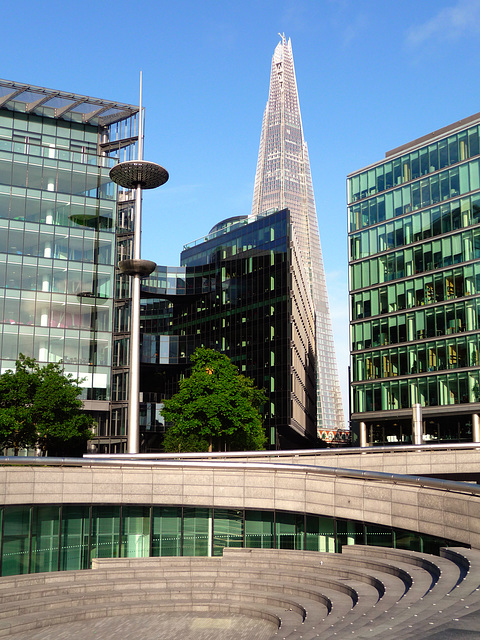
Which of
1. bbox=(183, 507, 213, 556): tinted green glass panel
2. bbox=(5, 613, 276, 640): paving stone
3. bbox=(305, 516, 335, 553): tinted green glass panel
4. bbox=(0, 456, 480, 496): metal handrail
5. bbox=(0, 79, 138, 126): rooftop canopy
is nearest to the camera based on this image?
bbox=(5, 613, 276, 640): paving stone

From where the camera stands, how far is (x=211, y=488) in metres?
32.1

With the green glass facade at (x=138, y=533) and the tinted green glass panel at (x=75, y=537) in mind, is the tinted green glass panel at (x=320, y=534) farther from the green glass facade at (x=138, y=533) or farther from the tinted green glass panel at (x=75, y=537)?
the tinted green glass panel at (x=75, y=537)

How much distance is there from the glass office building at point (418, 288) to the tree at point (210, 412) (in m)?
17.7

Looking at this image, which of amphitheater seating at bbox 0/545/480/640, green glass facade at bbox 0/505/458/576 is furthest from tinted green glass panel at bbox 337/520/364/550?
amphitheater seating at bbox 0/545/480/640

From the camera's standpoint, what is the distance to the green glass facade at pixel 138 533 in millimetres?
30234

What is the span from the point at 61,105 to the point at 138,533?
53.2 meters

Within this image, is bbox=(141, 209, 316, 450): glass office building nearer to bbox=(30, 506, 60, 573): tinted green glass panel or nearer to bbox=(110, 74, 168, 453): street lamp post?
bbox=(110, 74, 168, 453): street lamp post

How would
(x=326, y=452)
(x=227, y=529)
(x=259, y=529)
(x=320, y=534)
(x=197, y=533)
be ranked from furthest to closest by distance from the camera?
(x=326, y=452) → (x=197, y=533) → (x=227, y=529) → (x=259, y=529) → (x=320, y=534)

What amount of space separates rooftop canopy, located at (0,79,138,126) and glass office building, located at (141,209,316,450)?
3341 centimetres

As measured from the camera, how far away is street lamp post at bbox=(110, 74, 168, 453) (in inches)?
1468

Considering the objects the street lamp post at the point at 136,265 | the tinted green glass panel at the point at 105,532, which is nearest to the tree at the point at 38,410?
the street lamp post at the point at 136,265

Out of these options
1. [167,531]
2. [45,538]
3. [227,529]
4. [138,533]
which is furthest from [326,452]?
[45,538]

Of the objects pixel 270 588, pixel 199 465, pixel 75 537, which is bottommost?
pixel 270 588

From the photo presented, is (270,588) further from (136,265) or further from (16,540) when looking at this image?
(136,265)
